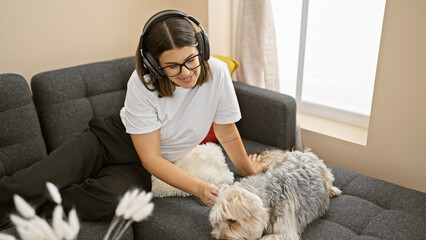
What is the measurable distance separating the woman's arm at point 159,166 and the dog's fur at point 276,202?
17 cm

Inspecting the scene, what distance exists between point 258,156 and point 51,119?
1.18 metres

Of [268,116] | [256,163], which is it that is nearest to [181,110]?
[256,163]

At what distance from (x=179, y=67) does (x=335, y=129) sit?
5.02 feet

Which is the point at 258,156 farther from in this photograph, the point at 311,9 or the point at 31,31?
the point at 31,31

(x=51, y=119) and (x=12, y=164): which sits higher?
(x=51, y=119)

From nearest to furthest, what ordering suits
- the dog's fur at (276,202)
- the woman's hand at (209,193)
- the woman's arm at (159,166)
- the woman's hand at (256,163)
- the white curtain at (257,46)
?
1. the dog's fur at (276,202)
2. the woman's hand at (209,193)
3. the woman's arm at (159,166)
4. the woman's hand at (256,163)
5. the white curtain at (257,46)

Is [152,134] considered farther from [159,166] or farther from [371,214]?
[371,214]

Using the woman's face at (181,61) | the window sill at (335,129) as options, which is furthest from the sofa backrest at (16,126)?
the window sill at (335,129)

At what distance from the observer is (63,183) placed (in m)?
1.69

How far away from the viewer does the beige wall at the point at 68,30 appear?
7.43 ft

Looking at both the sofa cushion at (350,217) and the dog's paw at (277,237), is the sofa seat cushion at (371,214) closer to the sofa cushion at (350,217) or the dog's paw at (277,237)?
the sofa cushion at (350,217)

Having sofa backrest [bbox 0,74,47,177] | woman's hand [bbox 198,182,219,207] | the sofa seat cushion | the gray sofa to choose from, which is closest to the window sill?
the gray sofa

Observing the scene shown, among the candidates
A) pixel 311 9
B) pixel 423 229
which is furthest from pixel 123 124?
pixel 311 9

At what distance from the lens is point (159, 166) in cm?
169
